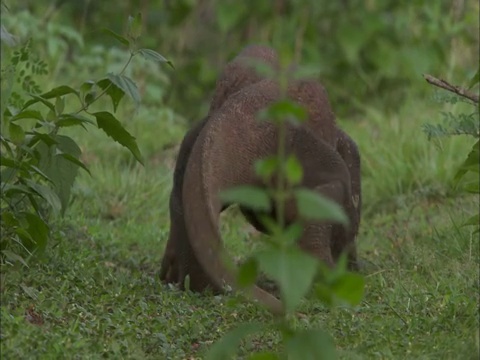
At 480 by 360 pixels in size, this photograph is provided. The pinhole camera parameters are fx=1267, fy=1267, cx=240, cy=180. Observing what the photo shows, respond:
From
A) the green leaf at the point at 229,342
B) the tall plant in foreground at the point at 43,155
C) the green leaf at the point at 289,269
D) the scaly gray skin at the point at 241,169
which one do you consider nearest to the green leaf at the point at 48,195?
the tall plant in foreground at the point at 43,155

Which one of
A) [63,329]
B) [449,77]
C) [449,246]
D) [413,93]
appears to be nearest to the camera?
[63,329]

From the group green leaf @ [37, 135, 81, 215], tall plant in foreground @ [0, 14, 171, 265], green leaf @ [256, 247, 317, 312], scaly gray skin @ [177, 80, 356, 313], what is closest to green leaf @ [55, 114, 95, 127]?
tall plant in foreground @ [0, 14, 171, 265]

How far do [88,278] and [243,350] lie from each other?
2.98 feet

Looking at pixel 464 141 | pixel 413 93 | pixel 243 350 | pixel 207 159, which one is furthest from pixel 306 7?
pixel 243 350

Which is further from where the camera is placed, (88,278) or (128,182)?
(128,182)

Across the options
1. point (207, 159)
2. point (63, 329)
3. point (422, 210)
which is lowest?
point (422, 210)

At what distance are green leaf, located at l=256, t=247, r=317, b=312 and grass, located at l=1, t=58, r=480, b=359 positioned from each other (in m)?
0.39

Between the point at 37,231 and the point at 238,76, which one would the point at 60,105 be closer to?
the point at 37,231

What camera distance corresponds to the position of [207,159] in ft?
16.1

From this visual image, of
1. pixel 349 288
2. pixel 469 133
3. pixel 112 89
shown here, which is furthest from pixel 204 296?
pixel 349 288

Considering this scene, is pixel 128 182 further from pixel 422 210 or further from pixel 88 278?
pixel 88 278

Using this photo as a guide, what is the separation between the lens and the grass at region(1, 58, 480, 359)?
4164 mm

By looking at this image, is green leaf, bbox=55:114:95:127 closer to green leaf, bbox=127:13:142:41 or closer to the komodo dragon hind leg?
green leaf, bbox=127:13:142:41

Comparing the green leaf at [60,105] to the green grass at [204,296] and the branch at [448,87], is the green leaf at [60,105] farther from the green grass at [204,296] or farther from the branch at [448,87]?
the branch at [448,87]
